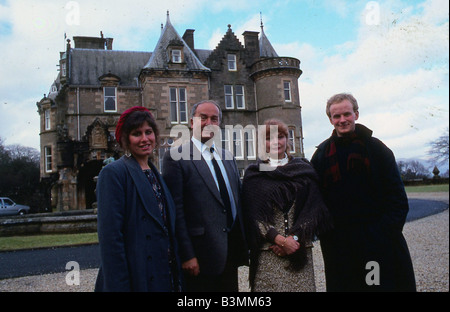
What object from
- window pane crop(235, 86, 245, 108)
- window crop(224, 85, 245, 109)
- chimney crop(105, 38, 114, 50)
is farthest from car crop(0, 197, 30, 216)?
chimney crop(105, 38, 114, 50)

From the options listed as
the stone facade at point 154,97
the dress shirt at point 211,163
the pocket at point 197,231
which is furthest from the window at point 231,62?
the pocket at point 197,231

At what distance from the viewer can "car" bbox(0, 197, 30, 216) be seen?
12.6 metres

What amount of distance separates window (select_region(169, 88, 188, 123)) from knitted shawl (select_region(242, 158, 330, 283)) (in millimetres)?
17462

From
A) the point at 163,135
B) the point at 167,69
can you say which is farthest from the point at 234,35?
the point at 163,135

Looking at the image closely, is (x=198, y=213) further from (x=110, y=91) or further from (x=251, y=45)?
(x=251, y=45)

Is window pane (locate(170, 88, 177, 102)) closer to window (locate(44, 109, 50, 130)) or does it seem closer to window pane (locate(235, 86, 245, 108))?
window pane (locate(235, 86, 245, 108))

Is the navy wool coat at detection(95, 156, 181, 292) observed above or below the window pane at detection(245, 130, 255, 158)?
below

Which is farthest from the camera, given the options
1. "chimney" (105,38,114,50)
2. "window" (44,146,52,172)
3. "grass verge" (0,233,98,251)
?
"chimney" (105,38,114,50)

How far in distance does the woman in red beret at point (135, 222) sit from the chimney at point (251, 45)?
71.3 feet

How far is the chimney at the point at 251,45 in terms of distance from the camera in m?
23.3

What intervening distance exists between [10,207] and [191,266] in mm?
14053

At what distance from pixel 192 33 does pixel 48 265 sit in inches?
809

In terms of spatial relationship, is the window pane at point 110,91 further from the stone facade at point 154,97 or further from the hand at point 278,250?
the hand at point 278,250

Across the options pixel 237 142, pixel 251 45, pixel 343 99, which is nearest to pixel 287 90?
pixel 251 45
